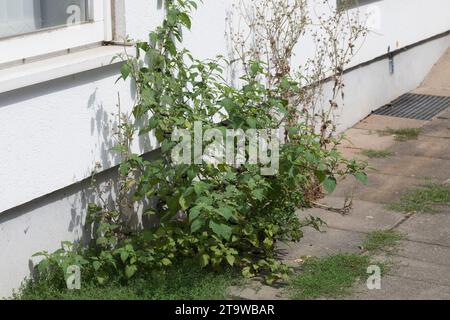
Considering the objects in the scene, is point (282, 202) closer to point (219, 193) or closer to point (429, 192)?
point (219, 193)

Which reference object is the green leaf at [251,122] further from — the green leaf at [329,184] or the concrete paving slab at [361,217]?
the concrete paving slab at [361,217]

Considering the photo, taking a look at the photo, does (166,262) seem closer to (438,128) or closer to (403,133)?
(403,133)

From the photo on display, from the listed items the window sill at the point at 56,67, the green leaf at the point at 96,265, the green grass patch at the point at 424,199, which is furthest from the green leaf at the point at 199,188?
the green grass patch at the point at 424,199

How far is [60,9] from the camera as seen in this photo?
5738mm

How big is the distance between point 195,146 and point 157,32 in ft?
3.21

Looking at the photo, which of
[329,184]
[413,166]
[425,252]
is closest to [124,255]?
[329,184]

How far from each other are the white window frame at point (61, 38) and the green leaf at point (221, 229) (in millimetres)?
1367

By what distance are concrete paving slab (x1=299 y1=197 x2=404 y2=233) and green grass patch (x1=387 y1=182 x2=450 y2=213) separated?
0.40 ft

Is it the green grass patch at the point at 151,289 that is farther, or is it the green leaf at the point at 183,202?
the green leaf at the point at 183,202

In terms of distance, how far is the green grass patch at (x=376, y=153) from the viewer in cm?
824

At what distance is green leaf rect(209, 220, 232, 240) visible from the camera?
207 inches

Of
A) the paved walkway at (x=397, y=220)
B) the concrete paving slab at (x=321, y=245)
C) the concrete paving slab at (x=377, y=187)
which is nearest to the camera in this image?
the paved walkway at (x=397, y=220)

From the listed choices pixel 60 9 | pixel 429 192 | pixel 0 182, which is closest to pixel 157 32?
pixel 60 9

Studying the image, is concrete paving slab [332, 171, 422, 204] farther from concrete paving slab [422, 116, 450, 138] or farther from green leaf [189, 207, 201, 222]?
green leaf [189, 207, 201, 222]
